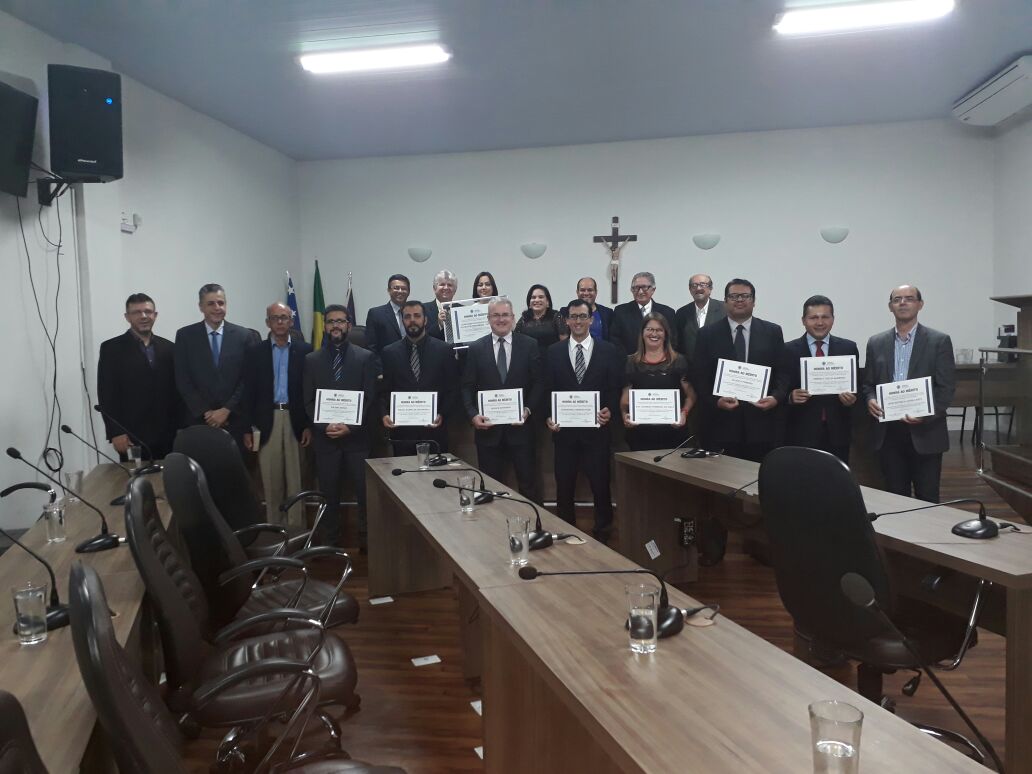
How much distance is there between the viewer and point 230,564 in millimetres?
2701

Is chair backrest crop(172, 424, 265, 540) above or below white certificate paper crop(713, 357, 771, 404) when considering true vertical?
below

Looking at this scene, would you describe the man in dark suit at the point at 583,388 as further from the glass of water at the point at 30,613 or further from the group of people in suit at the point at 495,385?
the glass of water at the point at 30,613

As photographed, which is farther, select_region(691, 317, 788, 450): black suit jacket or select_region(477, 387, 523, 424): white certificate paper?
select_region(477, 387, 523, 424): white certificate paper

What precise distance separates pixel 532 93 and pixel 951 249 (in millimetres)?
4929

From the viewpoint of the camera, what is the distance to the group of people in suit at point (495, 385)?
4.68 metres

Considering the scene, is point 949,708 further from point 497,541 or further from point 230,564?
point 230,564

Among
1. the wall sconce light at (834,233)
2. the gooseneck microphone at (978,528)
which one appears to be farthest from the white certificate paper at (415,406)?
the wall sconce light at (834,233)

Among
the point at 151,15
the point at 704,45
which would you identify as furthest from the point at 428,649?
the point at 704,45

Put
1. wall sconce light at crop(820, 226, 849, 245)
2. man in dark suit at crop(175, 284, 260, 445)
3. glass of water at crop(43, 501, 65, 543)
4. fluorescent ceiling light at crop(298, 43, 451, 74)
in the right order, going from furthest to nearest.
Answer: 1. wall sconce light at crop(820, 226, 849, 245)
2. fluorescent ceiling light at crop(298, 43, 451, 74)
3. man in dark suit at crop(175, 284, 260, 445)
4. glass of water at crop(43, 501, 65, 543)

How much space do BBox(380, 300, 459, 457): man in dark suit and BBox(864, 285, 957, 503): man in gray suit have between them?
103 inches

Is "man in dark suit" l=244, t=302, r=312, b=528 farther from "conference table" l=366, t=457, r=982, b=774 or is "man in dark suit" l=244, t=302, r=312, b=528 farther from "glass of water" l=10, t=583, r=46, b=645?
"glass of water" l=10, t=583, r=46, b=645

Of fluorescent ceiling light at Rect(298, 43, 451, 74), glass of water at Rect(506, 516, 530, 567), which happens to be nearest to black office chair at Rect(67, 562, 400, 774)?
glass of water at Rect(506, 516, 530, 567)

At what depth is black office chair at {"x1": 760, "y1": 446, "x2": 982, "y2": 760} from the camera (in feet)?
7.16

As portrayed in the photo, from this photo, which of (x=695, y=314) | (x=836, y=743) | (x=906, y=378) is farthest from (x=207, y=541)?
(x=695, y=314)
